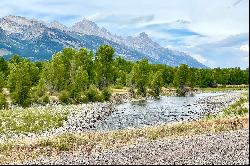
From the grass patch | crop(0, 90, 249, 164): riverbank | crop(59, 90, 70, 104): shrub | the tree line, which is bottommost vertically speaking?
the grass patch

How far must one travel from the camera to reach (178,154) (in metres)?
26.3

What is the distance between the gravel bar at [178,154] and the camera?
23.8 metres

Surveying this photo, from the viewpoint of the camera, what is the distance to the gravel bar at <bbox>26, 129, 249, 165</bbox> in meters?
23.8

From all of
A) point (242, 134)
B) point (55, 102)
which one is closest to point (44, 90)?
point (55, 102)

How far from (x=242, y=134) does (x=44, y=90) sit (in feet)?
334

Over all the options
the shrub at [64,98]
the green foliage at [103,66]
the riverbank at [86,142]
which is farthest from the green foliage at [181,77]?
the riverbank at [86,142]

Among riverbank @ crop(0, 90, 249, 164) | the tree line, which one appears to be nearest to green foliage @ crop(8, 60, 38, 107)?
the tree line

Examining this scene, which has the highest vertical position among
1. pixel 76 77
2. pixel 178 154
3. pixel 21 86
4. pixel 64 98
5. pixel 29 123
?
pixel 76 77

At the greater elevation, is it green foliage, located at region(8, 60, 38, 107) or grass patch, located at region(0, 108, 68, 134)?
green foliage, located at region(8, 60, 38, 107)

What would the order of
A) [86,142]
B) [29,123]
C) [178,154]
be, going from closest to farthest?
1. [178,154]
2. [86,142]
3. [29,123]

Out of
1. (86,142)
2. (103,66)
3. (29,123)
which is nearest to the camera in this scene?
(86,142)

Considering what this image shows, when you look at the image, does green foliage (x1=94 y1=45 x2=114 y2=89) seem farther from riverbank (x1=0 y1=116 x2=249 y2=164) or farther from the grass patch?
riverbank (x1=0 y1=116 x2=249 y2=164)

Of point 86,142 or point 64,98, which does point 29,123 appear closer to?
point 86,142

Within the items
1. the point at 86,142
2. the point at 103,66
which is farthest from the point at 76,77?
the point at 86,142
